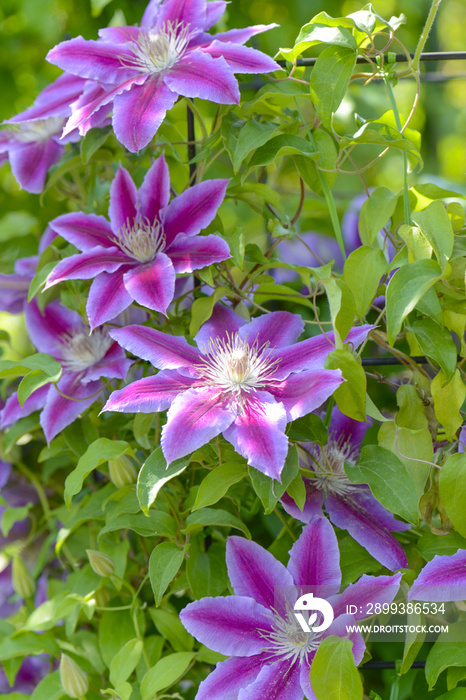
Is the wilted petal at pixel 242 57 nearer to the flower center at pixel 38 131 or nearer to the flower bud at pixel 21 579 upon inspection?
the flower center at pixel 38 131

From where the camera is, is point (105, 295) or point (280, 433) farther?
point (105, 295)

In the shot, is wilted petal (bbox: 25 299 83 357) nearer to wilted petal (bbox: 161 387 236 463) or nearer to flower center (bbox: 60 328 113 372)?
flower center (bbox: 60 328 113 372)

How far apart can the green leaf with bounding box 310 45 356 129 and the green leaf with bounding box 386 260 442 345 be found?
18 cm

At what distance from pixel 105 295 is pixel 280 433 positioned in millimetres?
244

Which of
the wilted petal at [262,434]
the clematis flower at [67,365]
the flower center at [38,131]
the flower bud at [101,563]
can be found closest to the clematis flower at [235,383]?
the wilted petal at [262,434]

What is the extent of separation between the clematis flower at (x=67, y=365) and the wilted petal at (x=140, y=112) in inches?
8.9

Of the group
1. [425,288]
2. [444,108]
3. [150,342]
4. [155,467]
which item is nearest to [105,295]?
[150,342]

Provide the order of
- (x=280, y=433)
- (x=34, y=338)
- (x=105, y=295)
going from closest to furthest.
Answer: (x=280, y=433) < (x=105, y=295) < (x=34, y=338)

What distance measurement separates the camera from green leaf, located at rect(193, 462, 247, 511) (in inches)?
22.9

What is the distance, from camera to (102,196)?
0.89m

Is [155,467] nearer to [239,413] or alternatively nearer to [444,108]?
[239,413]

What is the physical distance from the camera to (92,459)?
64 centimetres

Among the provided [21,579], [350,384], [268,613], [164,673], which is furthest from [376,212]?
[21,579]

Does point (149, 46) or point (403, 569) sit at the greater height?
point (149, 46)
